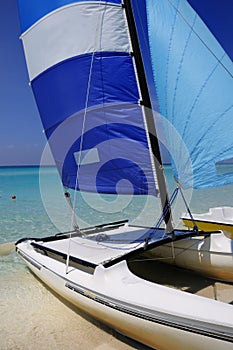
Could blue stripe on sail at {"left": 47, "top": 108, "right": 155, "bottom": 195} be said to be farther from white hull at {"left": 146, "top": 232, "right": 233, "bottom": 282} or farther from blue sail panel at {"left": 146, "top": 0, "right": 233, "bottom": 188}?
white hull at {"left": 146, "top": 232, "right": 233, "bottom": 282}

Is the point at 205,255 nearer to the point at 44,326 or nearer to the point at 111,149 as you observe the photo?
the point at 111,149

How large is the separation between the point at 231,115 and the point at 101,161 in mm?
1815

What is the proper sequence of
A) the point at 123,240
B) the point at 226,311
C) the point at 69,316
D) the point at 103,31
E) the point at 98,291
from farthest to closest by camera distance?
the point at 123,240
the point at 103,31
the point at 69,316
the point at 98,291
the point at 226,311

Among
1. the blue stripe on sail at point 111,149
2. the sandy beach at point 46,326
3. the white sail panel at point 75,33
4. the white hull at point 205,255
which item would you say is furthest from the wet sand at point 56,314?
the white sail panel at point 75,33

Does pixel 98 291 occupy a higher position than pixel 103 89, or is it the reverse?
pixel 103 89

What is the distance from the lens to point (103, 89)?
12.9 ft

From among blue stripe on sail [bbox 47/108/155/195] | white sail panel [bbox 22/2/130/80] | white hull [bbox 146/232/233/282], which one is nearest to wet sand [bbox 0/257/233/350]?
white hull [bbox 146/232/233/282]

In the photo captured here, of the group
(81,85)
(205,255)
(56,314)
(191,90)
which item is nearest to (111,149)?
(81,85)

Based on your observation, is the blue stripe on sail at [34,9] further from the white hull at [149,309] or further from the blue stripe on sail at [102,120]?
the white hull at [149,309]

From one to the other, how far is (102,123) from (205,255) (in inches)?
88.5

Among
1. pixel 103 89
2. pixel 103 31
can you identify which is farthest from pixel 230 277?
pixel 103 31

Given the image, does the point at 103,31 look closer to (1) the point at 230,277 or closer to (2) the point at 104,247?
(2) the point at 104,247

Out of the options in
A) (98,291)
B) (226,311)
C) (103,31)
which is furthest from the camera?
(103,31)

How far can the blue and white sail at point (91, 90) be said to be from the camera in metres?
3.77
